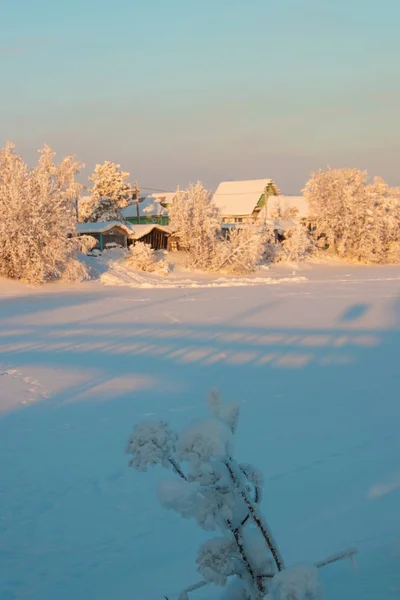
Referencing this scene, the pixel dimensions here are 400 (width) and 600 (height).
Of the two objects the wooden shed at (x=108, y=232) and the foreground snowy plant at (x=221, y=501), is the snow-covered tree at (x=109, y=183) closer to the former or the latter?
the wooden shed at (x=108, y=232)

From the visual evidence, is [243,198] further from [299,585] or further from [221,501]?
[299,585]

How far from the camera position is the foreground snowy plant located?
2.32 metres

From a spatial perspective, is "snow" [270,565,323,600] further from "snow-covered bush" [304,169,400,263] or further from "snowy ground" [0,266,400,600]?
"snow-covered bush" [304,169,400,263]

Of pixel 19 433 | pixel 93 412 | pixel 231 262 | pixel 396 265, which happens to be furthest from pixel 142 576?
pixel 396 265

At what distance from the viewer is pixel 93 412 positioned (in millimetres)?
10062

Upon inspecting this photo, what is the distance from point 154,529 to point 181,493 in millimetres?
3837

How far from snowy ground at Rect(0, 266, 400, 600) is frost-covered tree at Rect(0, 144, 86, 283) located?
16143 millimetres

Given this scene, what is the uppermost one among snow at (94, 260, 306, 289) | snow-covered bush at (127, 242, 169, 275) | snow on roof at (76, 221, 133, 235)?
snow on roof at (76, 221, 133, 235)

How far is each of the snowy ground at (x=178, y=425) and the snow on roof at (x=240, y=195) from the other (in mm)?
48698

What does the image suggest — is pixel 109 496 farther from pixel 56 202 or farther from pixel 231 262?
pixel 231 262

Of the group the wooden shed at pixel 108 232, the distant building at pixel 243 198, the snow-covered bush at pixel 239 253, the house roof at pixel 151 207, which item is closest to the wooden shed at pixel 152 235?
the wooden shed at pixel 108 232

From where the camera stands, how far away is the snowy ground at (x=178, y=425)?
Answer: 520 cm

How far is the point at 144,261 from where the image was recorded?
44312mm

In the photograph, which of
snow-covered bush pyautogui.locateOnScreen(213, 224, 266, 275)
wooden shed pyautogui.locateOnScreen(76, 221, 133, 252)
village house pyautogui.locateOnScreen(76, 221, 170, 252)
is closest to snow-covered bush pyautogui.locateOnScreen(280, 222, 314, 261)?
snow-covered bush pyautogui.locateOnScreen(213, 224, 266, 275)
